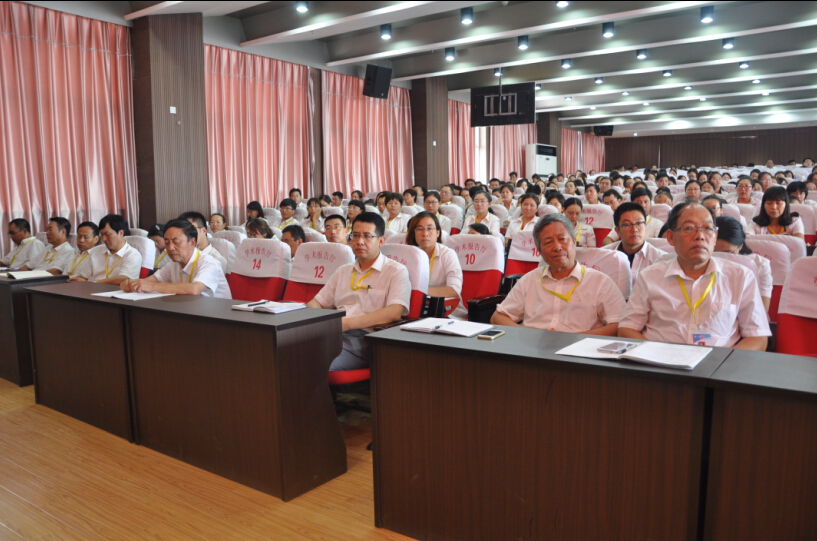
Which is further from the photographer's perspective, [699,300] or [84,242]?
[84,242]

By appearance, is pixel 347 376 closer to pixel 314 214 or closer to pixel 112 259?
pixel 112 259

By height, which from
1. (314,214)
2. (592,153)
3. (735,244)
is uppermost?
(592,153)

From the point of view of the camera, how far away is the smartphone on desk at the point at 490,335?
6.38 feet

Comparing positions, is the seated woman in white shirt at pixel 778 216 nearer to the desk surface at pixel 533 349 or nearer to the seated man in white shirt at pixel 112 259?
the desk surface at pixel 533 349

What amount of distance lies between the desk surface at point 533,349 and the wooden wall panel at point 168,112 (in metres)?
6.18

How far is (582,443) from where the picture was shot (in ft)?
5.38

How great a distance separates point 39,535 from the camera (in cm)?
217

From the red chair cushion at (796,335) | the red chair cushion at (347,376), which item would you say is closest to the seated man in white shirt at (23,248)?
the red chair cushion at (347,376)

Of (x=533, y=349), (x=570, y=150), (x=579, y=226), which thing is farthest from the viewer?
(x=570, y=150)

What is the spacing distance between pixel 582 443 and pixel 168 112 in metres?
7.11

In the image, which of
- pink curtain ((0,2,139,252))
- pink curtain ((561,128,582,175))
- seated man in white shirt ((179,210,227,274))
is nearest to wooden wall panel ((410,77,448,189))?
pink curtain ((0,2,139,252))

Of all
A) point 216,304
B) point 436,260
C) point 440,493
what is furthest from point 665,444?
Answer: point 436,260

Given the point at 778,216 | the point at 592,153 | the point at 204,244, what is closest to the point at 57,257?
the point at 204,244

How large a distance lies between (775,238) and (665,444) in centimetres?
255
